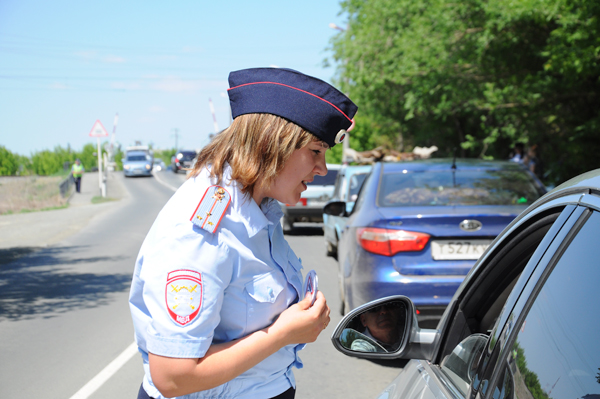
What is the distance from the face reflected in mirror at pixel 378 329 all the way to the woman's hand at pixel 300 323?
377mm

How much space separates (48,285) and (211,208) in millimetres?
8092

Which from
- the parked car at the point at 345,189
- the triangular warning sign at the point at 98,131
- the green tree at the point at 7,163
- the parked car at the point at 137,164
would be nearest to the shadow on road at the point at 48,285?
the parked car at the point at 345,189

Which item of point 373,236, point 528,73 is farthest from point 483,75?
point 373,236

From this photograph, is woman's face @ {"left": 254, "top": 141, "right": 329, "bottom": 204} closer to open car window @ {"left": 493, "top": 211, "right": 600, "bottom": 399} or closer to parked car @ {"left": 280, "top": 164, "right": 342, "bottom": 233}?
open car window @ {"left": 493, "top": 211, "right": 600, "bottom": 399}

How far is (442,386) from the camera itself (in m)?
1.81

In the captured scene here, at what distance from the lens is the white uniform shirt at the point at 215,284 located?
55.9 inches

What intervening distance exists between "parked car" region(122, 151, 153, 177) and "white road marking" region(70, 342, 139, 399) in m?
50.2

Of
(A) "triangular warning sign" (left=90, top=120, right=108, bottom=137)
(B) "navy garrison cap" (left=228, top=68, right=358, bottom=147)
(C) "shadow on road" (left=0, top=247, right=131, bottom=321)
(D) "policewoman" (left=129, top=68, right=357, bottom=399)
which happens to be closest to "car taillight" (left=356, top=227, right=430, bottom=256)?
(D) "policewoman" (left=129, top=68, right=357, bottom=399)

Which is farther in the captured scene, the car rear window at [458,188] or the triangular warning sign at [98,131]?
the triangular warning sign at [98,131]

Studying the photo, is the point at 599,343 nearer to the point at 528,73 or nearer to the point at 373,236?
the point at 373,236

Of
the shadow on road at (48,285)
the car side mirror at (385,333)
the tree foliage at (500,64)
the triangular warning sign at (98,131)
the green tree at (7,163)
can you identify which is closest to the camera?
the car side mirror at (385,333)

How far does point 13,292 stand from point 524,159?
51.0 feet

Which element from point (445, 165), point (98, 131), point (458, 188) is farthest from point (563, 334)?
point (98, 131)

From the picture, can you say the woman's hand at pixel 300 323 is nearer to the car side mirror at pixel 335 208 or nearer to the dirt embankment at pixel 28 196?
the car side mirror at pixel 335 208
